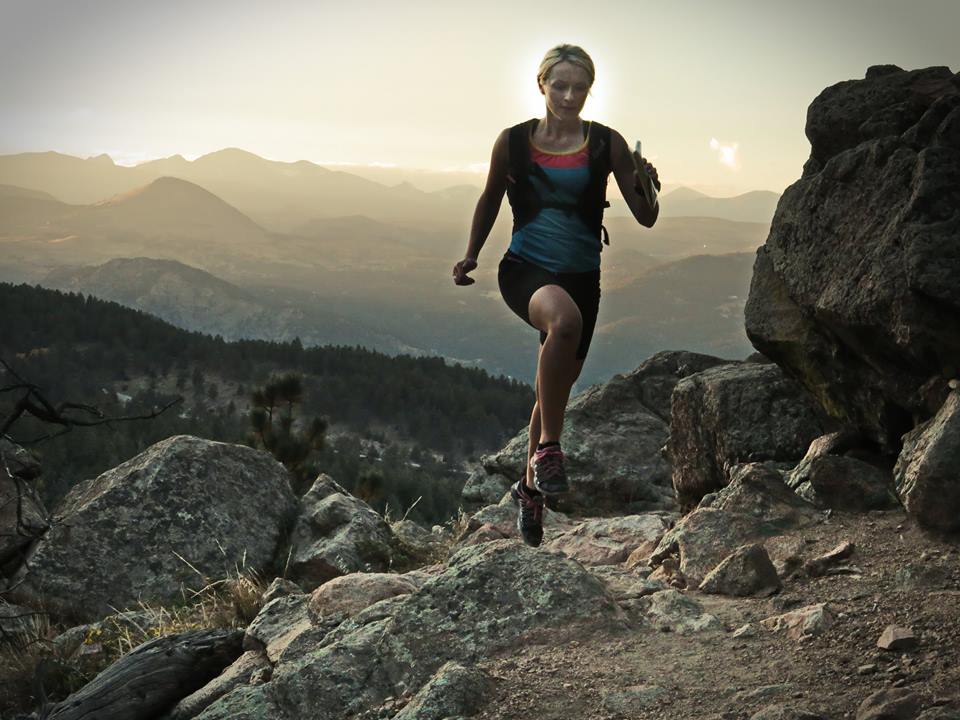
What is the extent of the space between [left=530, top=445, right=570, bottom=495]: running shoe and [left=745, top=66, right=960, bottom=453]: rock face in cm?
231

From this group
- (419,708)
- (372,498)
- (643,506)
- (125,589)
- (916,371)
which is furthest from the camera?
(372,498)

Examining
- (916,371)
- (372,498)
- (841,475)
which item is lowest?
(372,498)

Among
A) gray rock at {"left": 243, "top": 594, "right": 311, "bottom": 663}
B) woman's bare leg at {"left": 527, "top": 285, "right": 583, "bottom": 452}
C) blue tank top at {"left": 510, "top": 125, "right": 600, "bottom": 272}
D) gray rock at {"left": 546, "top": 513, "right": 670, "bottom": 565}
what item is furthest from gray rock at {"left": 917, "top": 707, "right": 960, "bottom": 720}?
gray rock at {"left": 546, "top": 513, "right": 670, "bottom": 565}

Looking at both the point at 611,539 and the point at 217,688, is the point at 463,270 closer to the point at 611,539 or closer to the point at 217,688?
the point at 217,688

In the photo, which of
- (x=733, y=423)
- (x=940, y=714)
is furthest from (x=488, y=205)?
(x=940, y=714)

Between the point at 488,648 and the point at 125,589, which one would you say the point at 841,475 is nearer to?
the point at 488,648

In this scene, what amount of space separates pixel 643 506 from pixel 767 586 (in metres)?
5.34

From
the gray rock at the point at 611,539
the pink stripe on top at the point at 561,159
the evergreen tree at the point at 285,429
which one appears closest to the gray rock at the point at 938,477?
the gray rock at the point at 611,539

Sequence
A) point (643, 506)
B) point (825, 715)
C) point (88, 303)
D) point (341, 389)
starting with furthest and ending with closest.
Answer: point (88, 303) → point (341, 389) → point (643, 506) → point (825, 715)

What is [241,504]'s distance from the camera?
33.3 feet

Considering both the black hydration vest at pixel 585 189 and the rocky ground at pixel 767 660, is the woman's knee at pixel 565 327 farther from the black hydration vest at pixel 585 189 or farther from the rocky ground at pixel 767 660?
the rocky ground at pixel 767 660

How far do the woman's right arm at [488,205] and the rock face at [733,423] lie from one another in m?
2.98

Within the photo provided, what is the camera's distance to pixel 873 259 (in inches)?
255

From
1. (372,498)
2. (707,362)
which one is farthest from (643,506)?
(372,498)
